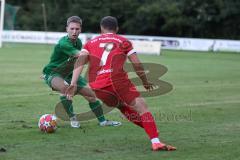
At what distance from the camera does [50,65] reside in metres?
10.8

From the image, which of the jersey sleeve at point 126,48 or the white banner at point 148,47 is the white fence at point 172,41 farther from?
the jersey sleeve at point 126,48

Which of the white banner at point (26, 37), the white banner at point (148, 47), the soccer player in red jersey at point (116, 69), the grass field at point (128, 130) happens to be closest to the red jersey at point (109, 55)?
the soccer player in red jersey at point (116, 69)

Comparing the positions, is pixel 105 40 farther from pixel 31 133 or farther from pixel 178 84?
pixel 178 84

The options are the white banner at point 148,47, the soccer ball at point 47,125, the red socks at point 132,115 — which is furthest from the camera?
the white banner at point 148,47

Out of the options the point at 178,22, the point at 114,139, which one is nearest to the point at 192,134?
the point at 114,139

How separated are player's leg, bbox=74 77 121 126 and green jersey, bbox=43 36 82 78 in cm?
31

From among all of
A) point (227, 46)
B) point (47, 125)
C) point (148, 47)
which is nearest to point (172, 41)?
point (227, 46)

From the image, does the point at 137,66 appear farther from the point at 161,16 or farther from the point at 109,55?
the point at 161,16

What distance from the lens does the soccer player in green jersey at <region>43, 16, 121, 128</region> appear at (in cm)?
1034

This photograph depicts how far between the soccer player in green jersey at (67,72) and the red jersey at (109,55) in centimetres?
166

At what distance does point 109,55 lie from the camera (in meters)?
8.55

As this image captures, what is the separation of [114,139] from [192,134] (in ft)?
4.45

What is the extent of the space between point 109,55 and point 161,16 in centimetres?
5694

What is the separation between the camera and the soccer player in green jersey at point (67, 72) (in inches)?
407
